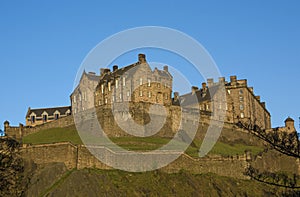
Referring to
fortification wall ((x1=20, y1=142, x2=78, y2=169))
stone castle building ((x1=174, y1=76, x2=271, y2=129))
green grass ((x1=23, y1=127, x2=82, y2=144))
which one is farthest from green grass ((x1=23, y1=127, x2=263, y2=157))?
stone castle building ((x1=174, y1=76, x2=271, y2=129))

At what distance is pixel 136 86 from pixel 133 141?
15017mm

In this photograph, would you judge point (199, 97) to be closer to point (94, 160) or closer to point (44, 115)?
point (44, 115)

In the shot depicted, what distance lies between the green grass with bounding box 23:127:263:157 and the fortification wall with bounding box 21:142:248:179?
2.70m

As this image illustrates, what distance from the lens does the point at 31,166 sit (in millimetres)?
62531

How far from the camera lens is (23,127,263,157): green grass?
67.9 m

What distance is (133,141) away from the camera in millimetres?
69250

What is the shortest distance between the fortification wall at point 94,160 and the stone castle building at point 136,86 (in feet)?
59.1

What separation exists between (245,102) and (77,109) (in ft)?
101

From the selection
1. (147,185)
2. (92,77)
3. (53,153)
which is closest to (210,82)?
(92,77)

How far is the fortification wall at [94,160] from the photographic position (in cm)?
6081

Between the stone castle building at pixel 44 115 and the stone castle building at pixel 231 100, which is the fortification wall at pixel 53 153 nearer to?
the stone castle building at pixel 44 115

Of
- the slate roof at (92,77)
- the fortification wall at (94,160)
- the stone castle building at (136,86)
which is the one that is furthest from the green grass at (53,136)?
the slate roof at (92,77)

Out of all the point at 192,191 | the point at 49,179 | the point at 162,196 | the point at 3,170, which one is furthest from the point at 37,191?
the point at 3,170

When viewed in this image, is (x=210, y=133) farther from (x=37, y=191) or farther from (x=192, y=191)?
(x=37, y=191)
